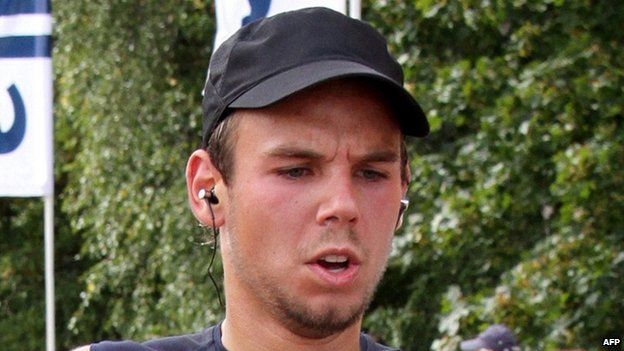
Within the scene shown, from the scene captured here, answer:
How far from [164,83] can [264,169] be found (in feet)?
36.3

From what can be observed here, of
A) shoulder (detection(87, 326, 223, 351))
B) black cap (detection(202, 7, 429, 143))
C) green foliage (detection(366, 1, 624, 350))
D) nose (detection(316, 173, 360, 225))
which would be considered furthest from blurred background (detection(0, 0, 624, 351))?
nose (detection(316, 173, 360, 225))

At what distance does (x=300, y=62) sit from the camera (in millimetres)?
1786

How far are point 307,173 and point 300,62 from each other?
0.42 feet

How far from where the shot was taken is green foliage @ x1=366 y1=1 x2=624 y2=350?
8.57 m

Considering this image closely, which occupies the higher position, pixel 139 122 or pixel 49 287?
pixel 49 287

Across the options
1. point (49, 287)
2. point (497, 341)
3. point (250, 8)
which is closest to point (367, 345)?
point (250, 8)

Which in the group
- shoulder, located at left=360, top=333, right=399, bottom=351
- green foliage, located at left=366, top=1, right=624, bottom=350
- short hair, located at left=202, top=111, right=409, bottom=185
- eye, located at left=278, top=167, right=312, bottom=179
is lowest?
green foliage, located at left=366, top=1, right=624, bottom=350

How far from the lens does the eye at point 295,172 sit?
1766 mm

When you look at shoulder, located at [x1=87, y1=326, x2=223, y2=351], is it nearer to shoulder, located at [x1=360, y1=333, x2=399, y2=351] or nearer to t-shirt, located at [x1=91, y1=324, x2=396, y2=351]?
t-shirt, located at [x1=91, y1=324, x2=396, y2=351]

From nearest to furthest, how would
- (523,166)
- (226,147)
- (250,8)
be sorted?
(226,147)
(250,8)
(523,166)

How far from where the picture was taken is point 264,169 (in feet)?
5.82

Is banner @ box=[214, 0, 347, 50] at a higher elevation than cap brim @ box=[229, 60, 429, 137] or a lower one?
lower

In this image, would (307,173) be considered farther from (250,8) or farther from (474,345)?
(474,345)

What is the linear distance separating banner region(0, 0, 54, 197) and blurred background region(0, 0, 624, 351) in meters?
0.90
